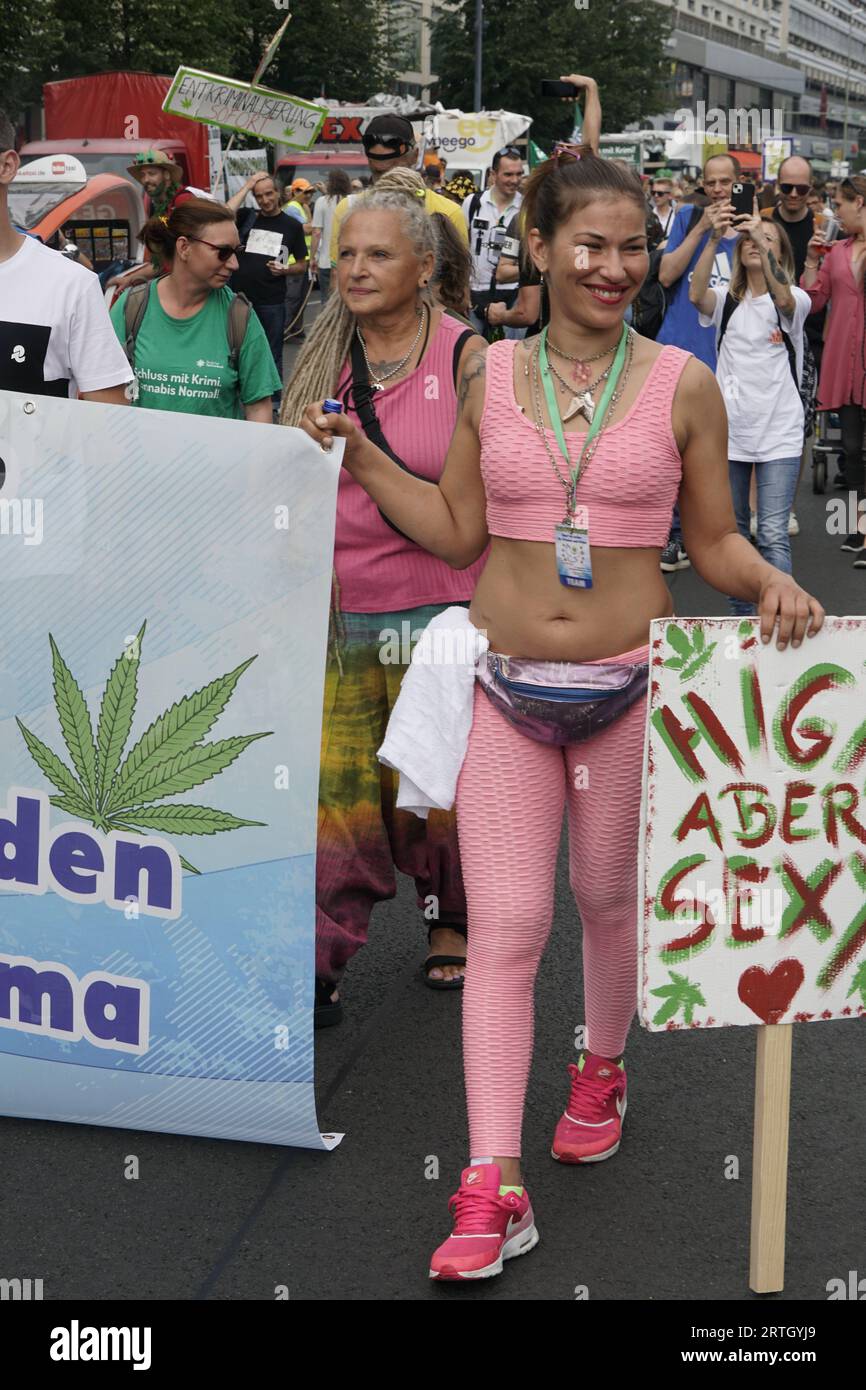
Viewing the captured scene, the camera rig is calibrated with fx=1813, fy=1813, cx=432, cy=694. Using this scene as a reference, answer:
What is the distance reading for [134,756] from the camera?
350cm

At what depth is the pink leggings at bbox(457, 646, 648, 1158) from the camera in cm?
325

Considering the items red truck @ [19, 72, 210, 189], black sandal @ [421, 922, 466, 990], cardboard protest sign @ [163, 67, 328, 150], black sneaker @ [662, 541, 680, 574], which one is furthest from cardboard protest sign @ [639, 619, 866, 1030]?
red truck @ [19, 72, 210, 189]

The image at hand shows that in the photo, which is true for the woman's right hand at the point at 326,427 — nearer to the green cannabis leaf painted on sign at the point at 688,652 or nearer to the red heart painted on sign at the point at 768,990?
the green cannabis leaf painted on sign at the point at 688,652

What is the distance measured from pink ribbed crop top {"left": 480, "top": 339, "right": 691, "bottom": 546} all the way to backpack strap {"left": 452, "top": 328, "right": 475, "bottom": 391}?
82cm

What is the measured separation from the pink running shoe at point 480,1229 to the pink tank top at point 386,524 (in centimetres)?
143

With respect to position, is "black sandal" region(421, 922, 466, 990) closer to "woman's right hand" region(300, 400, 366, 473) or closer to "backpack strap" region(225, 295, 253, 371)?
"woman's right hand" region(300, 400, 366, 473)

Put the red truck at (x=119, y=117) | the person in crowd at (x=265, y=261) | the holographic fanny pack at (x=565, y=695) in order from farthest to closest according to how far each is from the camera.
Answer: the red truck at (x=119, y=117) < the person in crowd at (x=265, y=261) < the holographic fanny pack at (x=565, y=695)

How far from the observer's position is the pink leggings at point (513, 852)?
3.25 meters

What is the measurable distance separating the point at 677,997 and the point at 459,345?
1.73 meters

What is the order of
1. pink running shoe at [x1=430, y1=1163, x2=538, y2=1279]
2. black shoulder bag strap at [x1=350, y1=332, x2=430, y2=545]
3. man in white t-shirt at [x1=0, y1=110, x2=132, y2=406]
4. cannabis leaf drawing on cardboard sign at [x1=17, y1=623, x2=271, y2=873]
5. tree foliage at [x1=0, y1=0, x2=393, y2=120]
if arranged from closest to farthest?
pink running shoe at [x1=430, y1=1163, x2=538, y2=1279], cannabis leaf drawing on cardboard sign at [x1=17, y1=623, x2=271, y2=873], black shoulder bag strap at [x1=350, y1=332, x2=430, y2=545], man in white t-shirt at [x1=0, y1=110, x2=132, y2=406], tree foliage at [x1=0, y1=0, x2=393, y2=120]

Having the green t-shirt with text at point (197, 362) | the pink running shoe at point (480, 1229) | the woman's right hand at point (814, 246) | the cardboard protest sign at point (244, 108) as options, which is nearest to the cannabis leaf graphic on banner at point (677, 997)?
the pink running shoe at point (480, 1229)
